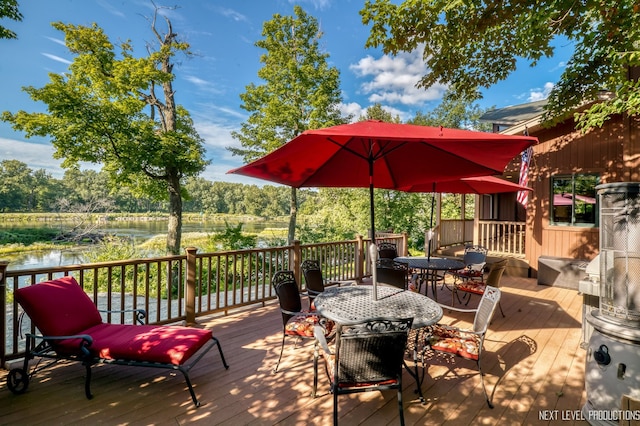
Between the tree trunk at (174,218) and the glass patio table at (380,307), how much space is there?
11.2m

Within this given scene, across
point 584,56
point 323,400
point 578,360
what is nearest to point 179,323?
point 323,400

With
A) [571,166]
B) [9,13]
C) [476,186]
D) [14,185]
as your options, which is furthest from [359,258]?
[14,185]

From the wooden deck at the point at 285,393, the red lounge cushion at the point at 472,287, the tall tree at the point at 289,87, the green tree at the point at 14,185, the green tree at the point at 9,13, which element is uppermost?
the tall tree at the point at 289,87

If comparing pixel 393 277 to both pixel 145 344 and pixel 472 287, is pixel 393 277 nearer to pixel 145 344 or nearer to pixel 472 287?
pixel 472 287

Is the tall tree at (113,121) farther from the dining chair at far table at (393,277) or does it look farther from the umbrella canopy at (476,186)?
the dining chair at far table at (393,277)

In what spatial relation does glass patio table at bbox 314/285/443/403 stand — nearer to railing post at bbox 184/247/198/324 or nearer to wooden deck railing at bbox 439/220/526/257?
railing post at bbox 184/247/198/324

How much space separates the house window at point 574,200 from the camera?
698 cm

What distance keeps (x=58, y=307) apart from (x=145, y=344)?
1004mm

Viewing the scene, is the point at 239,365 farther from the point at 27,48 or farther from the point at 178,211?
the point at 27,48

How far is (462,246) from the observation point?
420 inches

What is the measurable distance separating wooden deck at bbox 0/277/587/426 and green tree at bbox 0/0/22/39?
6.46m

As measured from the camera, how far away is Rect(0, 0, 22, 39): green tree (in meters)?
5.31

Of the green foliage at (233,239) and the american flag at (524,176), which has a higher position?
the american flag at (524,176)

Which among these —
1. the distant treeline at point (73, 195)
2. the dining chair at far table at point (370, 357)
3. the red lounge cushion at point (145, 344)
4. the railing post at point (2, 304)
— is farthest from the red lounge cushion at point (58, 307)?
the distant treeline at point (73, 195)
